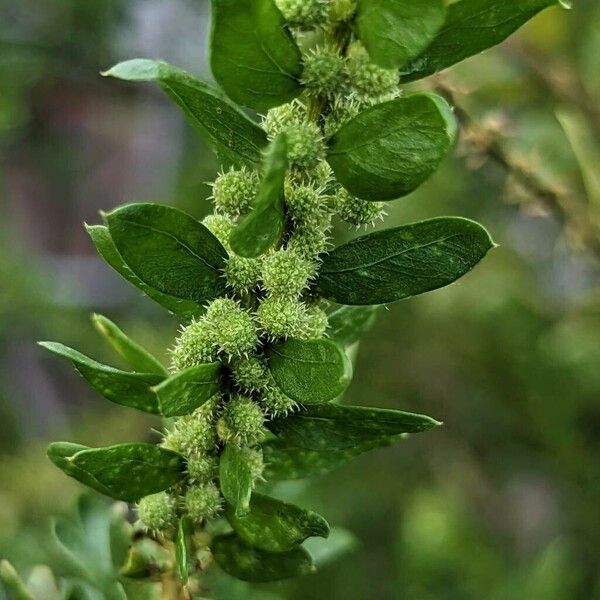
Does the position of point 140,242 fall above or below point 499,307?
above

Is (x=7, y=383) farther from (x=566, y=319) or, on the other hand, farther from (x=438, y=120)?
(x=438, y=120)

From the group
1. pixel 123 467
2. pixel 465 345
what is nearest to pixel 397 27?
pixel 123 467

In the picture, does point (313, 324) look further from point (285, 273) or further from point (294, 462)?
point (294, 462)

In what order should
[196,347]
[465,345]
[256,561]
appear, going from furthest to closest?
1. [465,345]
2. [256,561]
3. [196,347]

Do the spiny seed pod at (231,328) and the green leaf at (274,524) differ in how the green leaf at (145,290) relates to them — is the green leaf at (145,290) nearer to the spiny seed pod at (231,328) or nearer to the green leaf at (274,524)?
the spiny seed pod at (231,328)

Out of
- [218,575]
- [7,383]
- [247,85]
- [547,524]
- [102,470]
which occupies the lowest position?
[7,383]

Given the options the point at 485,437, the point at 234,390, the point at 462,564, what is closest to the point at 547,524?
the point at 485,437
